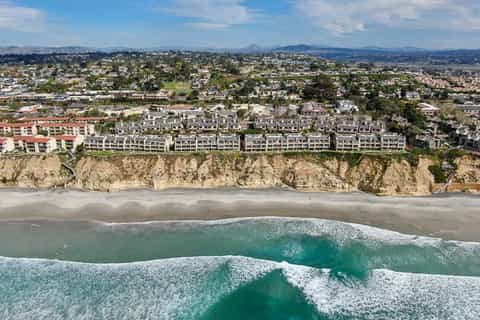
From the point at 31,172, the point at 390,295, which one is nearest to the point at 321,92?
the point at 31,172

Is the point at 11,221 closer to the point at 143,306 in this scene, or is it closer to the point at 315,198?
the point at 143,306

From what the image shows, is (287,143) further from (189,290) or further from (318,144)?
(189,290)

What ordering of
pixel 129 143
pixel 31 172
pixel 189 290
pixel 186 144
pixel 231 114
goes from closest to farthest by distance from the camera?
1. pixel 189 290
2. pixel 31 172
3. pixel 186 144
4. pixel 129 143
5. pixel 231 114

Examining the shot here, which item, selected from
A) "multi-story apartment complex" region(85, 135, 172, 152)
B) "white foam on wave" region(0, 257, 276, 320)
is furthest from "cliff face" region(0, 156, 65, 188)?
"white foam on wave" region(0, 257, 276, 320)

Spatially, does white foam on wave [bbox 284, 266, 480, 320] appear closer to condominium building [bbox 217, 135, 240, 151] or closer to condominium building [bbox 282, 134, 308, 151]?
condominium building [bbox 282, 134, 308, 151]

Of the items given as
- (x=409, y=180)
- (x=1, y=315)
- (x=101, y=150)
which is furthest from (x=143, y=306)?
(x=409, y=180)

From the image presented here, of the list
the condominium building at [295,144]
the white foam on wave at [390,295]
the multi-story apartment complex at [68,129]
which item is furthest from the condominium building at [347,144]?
the multi-story apartment complex at [68,129]
